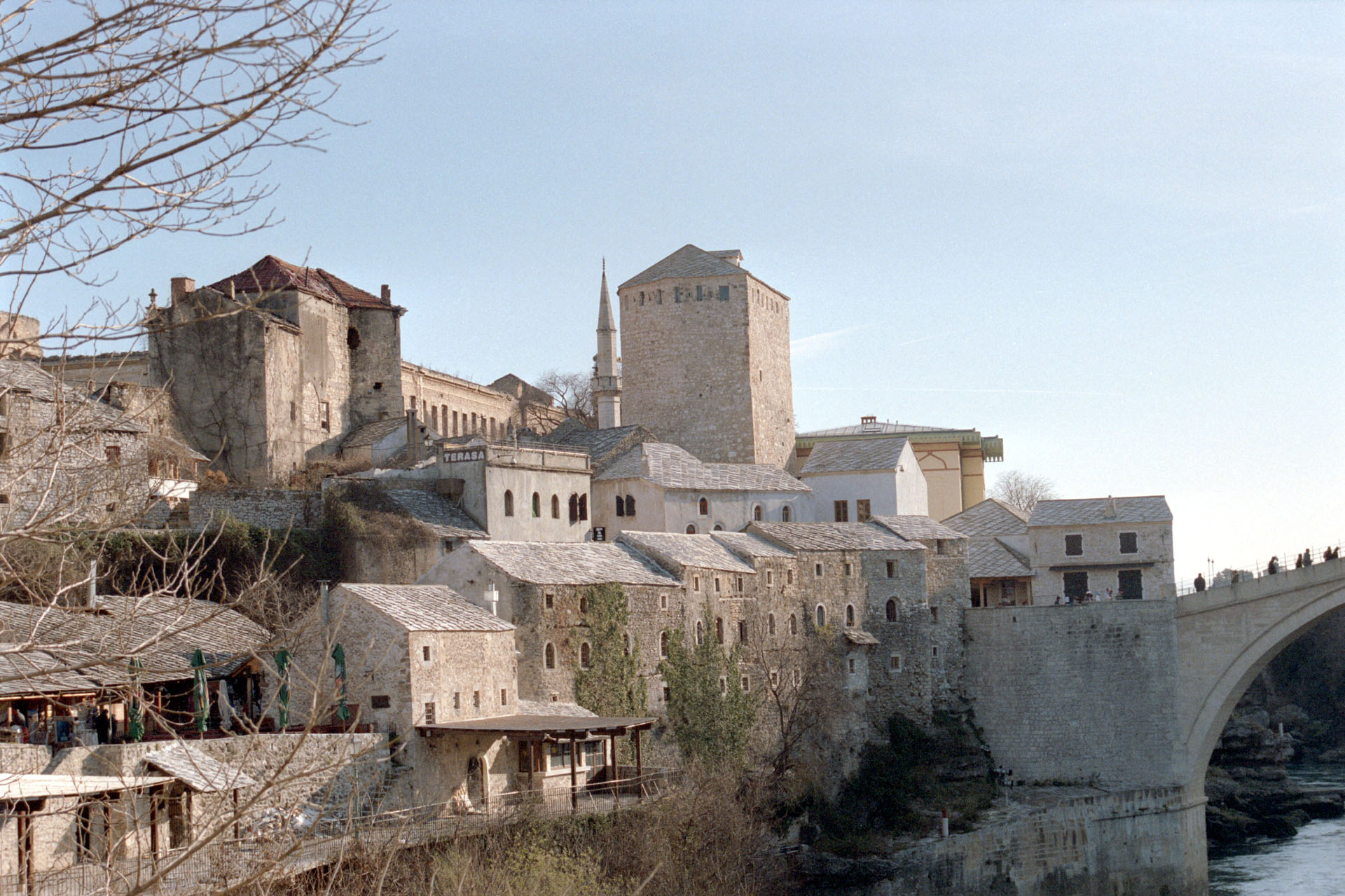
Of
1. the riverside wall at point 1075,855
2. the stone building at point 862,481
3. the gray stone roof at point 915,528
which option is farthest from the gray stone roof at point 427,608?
the stone building at point 862,481

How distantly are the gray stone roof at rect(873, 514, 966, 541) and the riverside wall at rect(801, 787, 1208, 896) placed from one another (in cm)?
847

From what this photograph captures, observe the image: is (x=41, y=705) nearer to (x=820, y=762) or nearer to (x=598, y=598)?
(x=598, y=598)

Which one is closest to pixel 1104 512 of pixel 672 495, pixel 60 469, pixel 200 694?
pixel 672 495

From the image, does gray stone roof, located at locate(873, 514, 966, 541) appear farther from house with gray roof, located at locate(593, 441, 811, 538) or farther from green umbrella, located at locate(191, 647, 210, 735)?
green umbrella, located at locate(191, 647, 210, 735)

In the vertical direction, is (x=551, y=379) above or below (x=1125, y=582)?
above

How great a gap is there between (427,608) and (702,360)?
22811 millimetres

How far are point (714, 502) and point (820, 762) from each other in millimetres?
8673

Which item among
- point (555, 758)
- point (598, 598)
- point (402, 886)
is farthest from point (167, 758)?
point (598, 598)

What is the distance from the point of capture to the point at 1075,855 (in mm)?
39219

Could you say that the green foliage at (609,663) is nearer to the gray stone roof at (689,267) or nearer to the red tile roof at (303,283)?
the red tile roof at (303,283)

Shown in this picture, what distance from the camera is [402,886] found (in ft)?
73.2

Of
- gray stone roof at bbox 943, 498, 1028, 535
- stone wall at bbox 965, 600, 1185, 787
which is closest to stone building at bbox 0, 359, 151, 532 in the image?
stone wall at bbox 965, 600, 1185, 787

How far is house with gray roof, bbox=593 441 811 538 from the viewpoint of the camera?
42625 millimetres

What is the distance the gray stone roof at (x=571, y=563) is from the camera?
33.0 m
